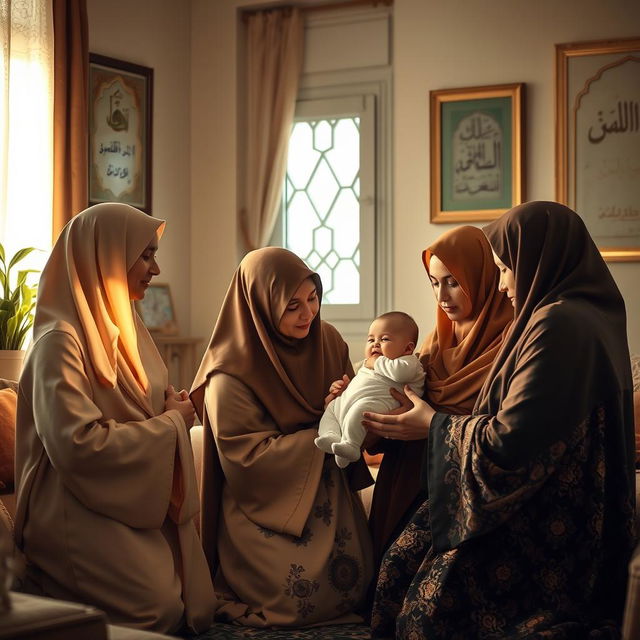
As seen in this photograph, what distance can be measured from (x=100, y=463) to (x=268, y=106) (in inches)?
167

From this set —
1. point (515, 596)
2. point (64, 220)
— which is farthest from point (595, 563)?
point (64, 220)

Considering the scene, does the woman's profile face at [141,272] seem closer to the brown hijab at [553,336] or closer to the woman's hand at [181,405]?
the woman's hand at [181,405]

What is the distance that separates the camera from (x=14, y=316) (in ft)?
16.4

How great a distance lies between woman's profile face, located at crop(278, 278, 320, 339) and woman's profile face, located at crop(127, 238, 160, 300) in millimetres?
472

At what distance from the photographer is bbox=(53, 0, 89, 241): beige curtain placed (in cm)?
552

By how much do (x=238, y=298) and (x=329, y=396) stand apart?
48 centimetres

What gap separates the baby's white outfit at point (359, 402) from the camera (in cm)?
305

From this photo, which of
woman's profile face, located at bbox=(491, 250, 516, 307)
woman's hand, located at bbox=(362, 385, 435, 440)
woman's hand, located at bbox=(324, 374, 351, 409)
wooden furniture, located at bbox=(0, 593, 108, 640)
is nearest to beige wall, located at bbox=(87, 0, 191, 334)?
woman's hand, located at bbox=(324, 374, 351, 409)

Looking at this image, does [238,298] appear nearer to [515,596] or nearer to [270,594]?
[270,594]

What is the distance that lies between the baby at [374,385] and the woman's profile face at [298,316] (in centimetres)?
22

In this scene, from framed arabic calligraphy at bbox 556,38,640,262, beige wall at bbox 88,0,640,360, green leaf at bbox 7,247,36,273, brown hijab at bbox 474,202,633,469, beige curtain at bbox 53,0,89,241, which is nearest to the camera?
brown hijab at bbox 474,202,633,469

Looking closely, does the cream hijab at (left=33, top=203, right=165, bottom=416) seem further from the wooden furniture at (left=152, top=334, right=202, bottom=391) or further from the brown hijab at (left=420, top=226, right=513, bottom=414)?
the wooden furniture at (left=152, top=334, right=202, bottom=391)

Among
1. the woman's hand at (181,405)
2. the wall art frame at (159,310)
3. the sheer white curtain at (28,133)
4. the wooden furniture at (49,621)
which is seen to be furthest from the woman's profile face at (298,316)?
the wall art frame at (159,310)

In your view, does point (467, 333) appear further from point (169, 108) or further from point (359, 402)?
point (169, 108)
